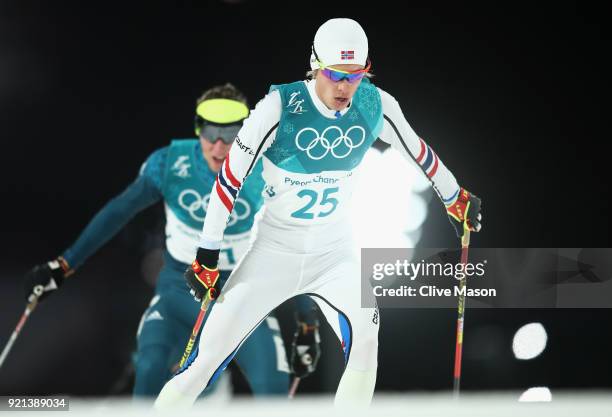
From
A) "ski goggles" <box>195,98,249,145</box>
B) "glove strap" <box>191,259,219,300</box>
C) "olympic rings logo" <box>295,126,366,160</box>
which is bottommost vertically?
"glove strap" <box>191,259,219,300</box>

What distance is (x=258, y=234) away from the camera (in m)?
2.78

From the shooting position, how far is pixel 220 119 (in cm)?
330

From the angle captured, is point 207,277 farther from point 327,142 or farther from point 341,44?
point 341,44

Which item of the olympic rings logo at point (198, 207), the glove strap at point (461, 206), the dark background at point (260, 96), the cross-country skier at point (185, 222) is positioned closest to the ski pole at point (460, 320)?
the glove strap at point (461, 206)

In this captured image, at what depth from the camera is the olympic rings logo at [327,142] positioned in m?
2.64

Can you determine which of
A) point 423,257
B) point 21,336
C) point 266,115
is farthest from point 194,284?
point 21,336

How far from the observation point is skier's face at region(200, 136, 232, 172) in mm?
3289

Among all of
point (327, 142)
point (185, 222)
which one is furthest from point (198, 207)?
point (327, 142)

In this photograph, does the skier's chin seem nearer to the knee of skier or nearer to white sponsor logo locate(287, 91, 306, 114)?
white sponsor logo locate(287, 91, 306, 114)

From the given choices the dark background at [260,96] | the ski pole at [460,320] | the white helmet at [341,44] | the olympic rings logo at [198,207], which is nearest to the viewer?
the white helmet at [341,44]

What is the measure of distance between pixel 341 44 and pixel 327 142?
33 cm

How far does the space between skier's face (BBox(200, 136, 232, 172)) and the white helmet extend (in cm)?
82

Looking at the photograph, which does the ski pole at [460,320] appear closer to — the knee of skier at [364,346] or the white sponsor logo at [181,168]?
the knee of skier at [364,346]

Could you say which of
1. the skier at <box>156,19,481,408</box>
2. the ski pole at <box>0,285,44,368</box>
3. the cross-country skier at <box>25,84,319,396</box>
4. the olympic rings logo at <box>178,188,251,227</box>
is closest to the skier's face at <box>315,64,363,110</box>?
the skier at <box>156,19,481,408</box>
